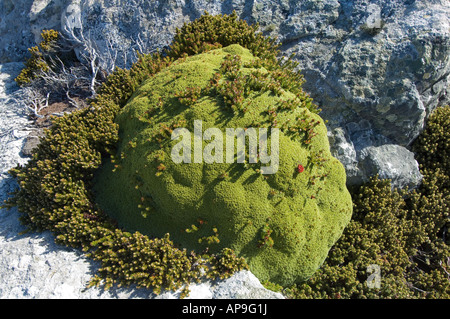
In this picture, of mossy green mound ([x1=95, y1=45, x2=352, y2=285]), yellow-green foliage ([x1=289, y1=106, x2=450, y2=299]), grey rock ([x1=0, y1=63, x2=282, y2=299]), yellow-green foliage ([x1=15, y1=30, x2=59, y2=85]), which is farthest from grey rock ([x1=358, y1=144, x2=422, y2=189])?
yellow-green foliage ([x1=15, y1=30, x2=59, y2=85])

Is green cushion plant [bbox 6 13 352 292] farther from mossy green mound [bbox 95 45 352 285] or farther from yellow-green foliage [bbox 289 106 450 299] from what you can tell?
yellow-green foliage [bbox 289 106 450 299]

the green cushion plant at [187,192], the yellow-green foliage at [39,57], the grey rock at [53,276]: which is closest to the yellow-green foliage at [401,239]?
the green cushion plant at [187,192]

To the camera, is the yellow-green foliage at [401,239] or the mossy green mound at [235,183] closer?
the mossy green mound at [235,183]

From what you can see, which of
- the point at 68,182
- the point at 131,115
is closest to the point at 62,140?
the point at 68,182

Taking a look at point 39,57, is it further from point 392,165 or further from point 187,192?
point 392,165

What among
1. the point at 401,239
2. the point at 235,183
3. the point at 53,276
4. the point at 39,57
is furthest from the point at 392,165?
the point at 39,57

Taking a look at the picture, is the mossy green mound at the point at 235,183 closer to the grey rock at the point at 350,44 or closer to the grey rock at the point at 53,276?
the grey rock at the point at 53,276

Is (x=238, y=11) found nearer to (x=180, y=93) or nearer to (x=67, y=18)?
(x=180, y=93)
